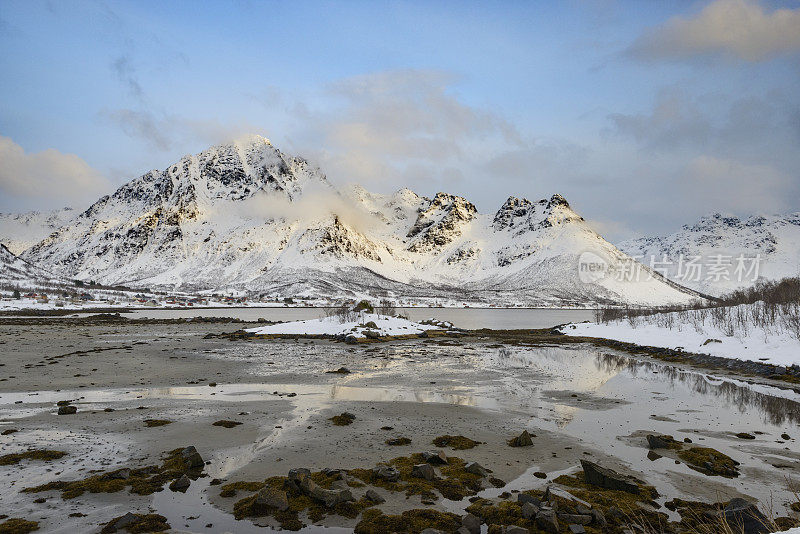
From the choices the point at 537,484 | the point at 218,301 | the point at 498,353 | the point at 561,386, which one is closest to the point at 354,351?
the point at 498,353

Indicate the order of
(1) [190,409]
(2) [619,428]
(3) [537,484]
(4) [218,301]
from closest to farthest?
(3) [537,484], (2) [619,428], (1) [190,409], (4) [218,301]

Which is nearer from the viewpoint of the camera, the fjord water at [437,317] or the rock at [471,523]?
the rock at [471,523]

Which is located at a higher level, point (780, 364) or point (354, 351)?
point (780, 364)

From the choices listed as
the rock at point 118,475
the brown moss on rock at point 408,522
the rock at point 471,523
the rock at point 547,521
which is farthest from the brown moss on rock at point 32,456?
the rock at point 547,521

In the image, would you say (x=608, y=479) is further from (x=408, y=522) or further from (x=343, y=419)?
(x=343, y=419)

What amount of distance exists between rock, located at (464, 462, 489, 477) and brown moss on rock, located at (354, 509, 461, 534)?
7.13 feet

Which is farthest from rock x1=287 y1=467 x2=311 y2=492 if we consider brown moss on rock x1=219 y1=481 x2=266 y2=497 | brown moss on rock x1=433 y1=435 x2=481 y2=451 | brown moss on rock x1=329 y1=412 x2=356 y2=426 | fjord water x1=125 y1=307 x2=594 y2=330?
fjord water x1=125 y1=307 x2=594 y2=330

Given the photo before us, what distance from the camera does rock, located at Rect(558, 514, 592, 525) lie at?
7.82m

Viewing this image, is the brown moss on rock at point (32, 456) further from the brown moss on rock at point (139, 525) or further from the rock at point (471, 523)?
the rock at point (471, 523)

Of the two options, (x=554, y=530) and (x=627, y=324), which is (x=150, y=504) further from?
(x=627, y=324)

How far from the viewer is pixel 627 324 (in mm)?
57938

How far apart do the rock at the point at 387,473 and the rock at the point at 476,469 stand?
174cm

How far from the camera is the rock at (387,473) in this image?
9938 mm

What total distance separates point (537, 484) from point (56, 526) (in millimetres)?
9414
